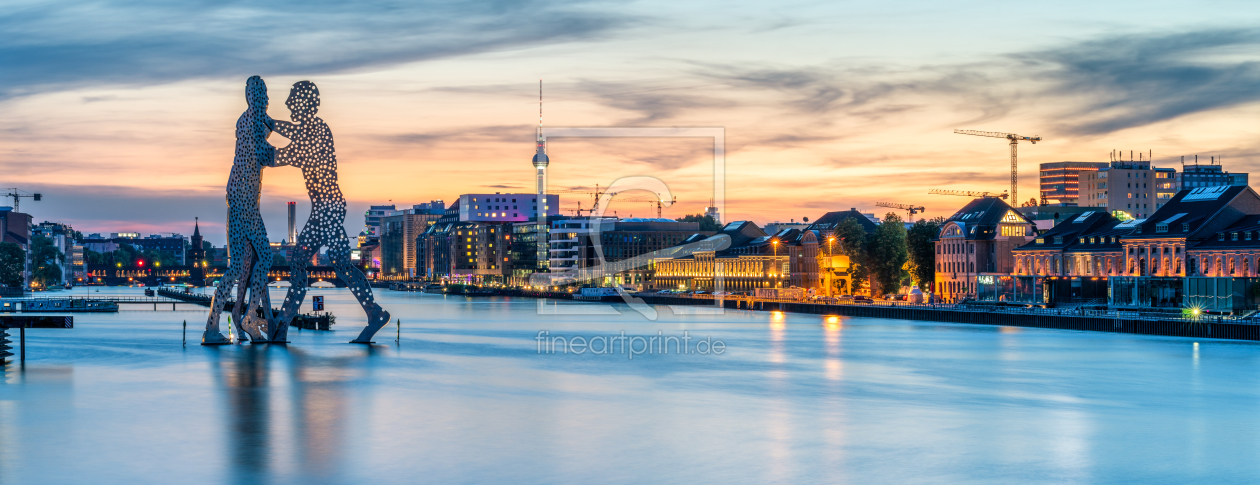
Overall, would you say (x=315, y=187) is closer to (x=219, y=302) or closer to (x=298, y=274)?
(x=298, y=274)

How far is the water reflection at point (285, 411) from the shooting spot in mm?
26842

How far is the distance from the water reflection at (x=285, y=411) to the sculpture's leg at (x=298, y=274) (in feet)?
12.1

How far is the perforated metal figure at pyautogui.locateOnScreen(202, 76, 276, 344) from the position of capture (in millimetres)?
54188

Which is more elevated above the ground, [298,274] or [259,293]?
[298,274]

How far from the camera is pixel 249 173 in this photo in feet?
180

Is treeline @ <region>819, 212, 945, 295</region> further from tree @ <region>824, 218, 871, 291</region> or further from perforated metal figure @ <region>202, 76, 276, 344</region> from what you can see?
perforated metal figure @ <region>202, 76, 276, 344</region>

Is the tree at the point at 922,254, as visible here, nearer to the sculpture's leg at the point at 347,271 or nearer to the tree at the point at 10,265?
the sculpture's leg at the point at 347,271

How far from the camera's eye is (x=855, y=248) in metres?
131

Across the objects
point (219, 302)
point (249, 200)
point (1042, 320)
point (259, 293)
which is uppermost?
point (249, 200)

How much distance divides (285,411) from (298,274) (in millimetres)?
23655

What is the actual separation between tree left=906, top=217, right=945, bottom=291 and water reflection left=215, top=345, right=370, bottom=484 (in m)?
80.5

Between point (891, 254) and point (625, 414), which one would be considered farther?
point (891, 254)

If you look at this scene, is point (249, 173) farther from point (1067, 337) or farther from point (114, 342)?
point (1067, 337)

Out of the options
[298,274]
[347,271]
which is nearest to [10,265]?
[298,274]
